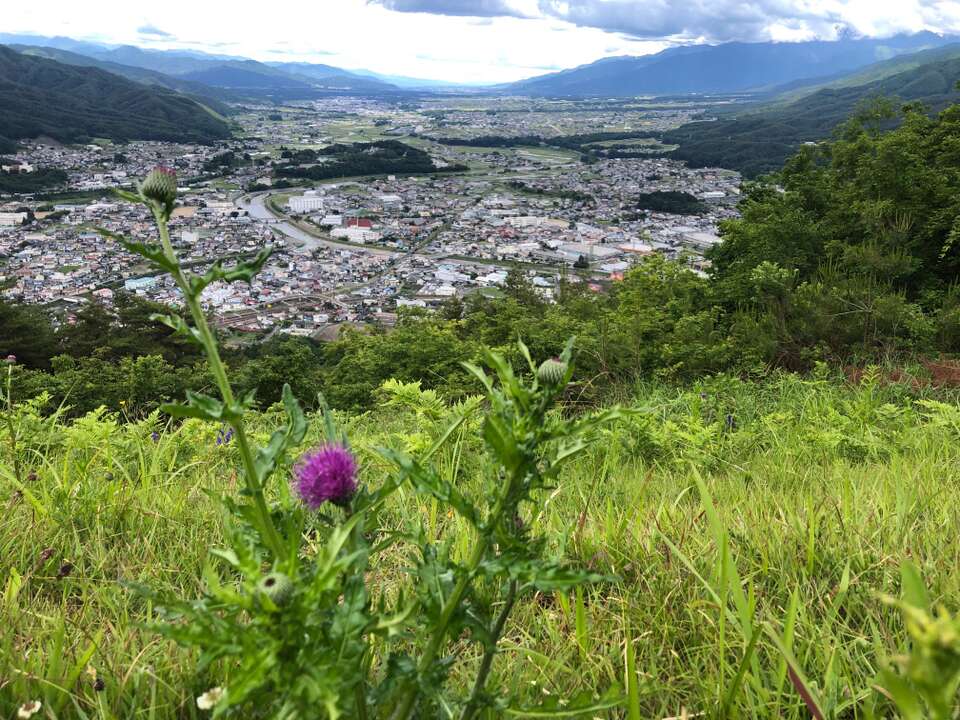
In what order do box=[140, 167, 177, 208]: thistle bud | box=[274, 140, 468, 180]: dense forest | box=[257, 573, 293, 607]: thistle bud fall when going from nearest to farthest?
1. box=[257, 573, 293, 607]: thistle bud
2. box=[140, 167, 177, 208]: thistle bud
3. box=[274, 140, 468, 180]: dense forest

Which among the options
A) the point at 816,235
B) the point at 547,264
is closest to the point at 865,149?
the point at 816,235

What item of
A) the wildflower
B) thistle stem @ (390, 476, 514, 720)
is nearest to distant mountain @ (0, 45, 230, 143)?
the wildflower

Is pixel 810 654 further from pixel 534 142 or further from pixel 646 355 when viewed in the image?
pixel 534 142

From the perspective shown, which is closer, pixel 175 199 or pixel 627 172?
pixel 175 199

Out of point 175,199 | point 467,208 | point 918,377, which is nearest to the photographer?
point 175,199

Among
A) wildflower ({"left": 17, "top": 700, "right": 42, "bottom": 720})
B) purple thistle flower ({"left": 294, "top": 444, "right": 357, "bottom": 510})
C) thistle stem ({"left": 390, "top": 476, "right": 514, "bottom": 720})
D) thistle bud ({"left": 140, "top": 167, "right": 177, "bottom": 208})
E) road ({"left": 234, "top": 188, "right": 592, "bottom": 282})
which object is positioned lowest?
road ({"left": 234, "top": 188, "right": 592, "bottom": 282})

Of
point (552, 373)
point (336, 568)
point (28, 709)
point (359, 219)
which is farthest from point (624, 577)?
point (359, 219)

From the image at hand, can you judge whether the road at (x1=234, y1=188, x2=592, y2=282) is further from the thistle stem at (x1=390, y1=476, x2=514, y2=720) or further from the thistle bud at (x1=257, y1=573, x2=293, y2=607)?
the thistle bud at (x1=257, y1=573, x2=293, y2=607)

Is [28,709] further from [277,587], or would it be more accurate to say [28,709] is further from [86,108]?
[86,108]
